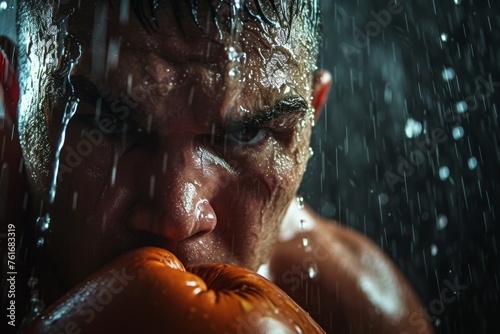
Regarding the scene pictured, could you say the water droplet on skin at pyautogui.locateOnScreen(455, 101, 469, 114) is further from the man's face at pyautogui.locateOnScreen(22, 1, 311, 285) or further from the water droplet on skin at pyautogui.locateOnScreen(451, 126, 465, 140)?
the man's face at pyautogui.locateOnScreen(22, 1, 311, 285)

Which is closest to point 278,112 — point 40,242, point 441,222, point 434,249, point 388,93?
point 40,242

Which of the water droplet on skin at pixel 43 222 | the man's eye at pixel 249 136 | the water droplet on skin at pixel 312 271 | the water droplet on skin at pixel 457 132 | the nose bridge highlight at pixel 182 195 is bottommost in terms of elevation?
the water droplet on skin at pixel 312 271

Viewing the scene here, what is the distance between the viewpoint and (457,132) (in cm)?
373

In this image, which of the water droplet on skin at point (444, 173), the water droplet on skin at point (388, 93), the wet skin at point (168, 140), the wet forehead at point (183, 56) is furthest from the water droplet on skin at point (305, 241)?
the water droplet on skin at point (388, 93)

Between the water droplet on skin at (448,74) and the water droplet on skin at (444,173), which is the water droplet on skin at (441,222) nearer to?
the water droplet on skin at (444,173)

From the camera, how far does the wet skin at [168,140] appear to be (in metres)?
1.39

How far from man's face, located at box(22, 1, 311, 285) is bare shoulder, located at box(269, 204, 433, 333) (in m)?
0.91

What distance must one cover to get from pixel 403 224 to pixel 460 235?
0.62m

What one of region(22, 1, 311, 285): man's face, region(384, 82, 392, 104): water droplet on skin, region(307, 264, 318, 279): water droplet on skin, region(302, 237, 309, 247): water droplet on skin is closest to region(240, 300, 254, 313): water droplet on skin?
region(22, 1, 311, 285): man's face

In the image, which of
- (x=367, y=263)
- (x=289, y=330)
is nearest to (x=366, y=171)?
(x=367, y=263)

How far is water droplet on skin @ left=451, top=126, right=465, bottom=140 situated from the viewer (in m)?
3.67

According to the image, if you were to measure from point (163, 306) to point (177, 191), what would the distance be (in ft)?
1.61

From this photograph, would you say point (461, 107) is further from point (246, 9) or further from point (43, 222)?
point (43, 222)

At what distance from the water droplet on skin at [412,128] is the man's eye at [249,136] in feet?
9.64
